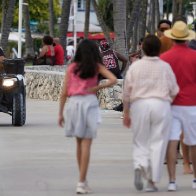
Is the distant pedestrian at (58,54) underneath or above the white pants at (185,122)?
underneath

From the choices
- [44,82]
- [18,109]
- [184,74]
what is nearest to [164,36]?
[184,74]

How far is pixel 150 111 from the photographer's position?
1038cm

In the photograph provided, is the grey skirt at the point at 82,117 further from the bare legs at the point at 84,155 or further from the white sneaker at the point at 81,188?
the white sneaker at the point at 81,188

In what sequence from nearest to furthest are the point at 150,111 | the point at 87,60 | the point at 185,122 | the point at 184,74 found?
the point at 150,111
the point at 87,60
the point at 185,122
the point at 184,74

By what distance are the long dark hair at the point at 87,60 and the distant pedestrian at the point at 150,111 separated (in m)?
0.38

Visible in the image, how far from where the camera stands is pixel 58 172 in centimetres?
1232

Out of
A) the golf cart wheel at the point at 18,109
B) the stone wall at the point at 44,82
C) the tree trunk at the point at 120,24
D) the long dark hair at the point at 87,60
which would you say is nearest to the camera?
the long dark hair at the point at 87,60

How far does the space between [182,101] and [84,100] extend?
114 cm

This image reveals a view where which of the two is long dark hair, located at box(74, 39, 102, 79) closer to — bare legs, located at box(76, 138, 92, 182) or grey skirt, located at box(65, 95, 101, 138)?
grey skirt, located at box(65, 95, 101, 138)

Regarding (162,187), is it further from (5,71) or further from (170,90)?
(5,71)

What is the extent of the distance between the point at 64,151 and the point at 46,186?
355 centimetres

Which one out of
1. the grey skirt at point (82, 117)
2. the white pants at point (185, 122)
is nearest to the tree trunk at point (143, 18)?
the white pants at point (185, 122)

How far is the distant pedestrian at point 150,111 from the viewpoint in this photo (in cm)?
1038

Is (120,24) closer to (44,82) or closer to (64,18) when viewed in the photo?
(44,82)
